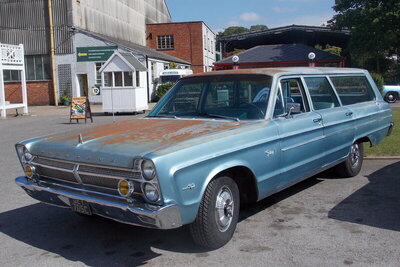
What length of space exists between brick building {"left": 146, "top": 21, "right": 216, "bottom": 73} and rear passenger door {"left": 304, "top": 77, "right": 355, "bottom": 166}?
38.0 metres

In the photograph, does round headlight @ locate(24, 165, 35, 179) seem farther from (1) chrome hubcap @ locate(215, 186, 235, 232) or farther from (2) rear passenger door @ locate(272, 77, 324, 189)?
(2) rear passenger door @ locate(272, 77, 324, 189)

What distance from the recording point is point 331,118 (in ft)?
19.0

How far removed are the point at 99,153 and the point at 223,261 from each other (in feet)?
4.80

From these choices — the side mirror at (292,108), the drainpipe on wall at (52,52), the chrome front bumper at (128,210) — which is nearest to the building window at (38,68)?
the drainpipe on wall at (52,52)

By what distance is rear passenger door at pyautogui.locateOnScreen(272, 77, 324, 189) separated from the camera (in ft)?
16.0

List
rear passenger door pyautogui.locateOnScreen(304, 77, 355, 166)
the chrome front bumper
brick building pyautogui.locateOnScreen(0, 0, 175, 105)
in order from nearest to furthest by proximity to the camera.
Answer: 1. the chrome front bumper
2. rear passenger door pyautogui.locateOnScreen(304, 77, 355, 166)
3. brick building pyautogui.locateOnScreen(0, 0, 175, 105)

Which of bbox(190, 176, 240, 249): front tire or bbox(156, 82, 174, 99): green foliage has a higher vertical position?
bbox(156, 82, 174, 99): green foliage

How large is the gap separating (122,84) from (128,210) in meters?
18.8

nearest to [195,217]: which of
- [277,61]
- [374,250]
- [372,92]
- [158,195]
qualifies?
[158,195]

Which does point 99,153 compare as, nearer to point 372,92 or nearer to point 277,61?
point 372,92

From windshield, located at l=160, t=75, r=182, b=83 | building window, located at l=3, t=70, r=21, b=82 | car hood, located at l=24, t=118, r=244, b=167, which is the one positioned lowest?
car hood, located at l=24, t=118, r=244, b=167

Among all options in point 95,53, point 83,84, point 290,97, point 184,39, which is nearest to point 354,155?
point 290,97

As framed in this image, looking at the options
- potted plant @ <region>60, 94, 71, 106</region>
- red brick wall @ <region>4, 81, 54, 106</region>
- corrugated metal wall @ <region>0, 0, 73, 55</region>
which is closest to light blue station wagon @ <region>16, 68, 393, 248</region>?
potted plant @ <region>60, 94, 71, 106</region>

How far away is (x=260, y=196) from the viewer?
15.0 ft
